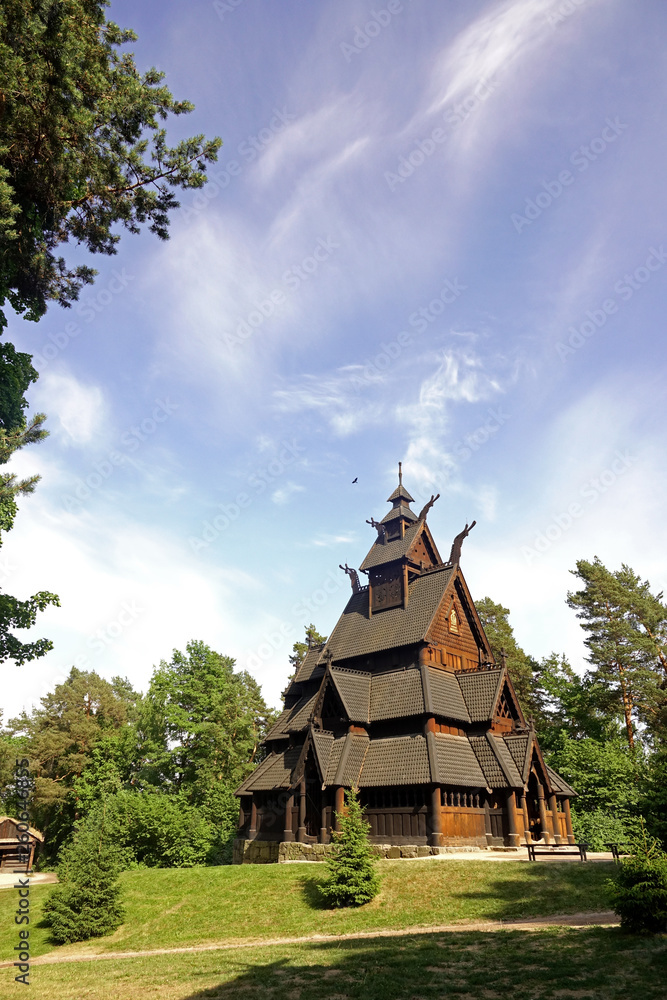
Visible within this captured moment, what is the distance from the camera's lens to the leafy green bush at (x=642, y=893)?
44.7ft

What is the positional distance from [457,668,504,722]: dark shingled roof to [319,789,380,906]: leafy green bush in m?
11.8

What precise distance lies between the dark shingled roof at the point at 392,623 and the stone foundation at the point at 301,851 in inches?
386

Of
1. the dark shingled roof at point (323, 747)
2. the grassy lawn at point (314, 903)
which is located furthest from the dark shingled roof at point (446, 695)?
the grassy lawn at point (314, 903)

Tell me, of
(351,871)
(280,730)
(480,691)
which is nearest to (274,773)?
(280,730)

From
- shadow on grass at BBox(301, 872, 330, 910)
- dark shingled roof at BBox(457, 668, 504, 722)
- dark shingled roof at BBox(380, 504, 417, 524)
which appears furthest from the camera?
dark shingled roof at BBox(380, 504, 417, 524)

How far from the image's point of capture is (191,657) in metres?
46.6

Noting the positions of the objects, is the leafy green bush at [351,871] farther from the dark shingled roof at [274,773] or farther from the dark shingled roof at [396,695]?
the dark shingled roof at [274,773]

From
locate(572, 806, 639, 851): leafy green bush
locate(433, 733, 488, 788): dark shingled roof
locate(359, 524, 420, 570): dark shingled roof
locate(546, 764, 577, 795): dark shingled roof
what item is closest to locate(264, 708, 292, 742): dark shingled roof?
locate(433, 733, 488, 788): dark shingled roof

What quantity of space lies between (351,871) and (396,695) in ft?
39.6

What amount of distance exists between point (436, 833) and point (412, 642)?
9.46 metres

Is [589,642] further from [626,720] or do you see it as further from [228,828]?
[228,828]

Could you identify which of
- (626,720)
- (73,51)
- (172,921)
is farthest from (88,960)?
(626,720)

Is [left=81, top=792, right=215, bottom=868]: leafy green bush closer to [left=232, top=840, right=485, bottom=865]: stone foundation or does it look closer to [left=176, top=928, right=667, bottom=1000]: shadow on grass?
[left=232, top=840, right=485, bottom=865]: stone foundation

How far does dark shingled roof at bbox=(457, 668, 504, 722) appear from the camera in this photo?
104 feet
